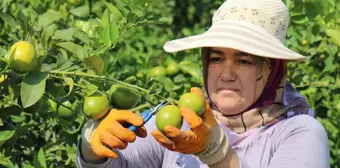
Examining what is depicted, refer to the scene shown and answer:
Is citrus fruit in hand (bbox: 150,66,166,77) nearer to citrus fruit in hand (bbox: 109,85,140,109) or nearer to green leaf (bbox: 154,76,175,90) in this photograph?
green leaf (bbox: 154,76,175,90)

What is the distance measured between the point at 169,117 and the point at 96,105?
6.2 inches

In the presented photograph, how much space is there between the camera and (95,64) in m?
1.95

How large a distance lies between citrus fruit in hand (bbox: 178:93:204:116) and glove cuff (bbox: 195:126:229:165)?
60 millimetres

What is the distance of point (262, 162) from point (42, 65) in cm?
54

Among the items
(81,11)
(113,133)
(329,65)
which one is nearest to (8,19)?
(113,133)

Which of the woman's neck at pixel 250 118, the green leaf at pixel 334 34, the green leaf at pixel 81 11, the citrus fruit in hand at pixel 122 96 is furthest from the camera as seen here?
the green leaf at pixel 81 11

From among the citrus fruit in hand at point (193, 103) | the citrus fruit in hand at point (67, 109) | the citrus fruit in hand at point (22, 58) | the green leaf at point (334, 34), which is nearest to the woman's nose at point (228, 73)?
the citrus fruit in hand at point (193, 103)

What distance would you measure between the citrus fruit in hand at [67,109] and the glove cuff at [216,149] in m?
0.37

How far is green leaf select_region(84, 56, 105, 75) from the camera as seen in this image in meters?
1.93

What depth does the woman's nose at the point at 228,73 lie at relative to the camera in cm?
212

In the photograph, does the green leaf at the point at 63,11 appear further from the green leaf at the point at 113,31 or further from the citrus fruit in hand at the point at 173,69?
the green leaf at the point at 113,31


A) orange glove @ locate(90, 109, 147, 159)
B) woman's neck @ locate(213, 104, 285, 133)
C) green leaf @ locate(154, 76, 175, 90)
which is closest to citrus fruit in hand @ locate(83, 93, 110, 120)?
orange glove @ locate(90, 109, 147, 159)

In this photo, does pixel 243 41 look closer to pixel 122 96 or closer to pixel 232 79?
pixel 232 79

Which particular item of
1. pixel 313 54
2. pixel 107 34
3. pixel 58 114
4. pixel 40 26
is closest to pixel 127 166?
pixel 58 114
